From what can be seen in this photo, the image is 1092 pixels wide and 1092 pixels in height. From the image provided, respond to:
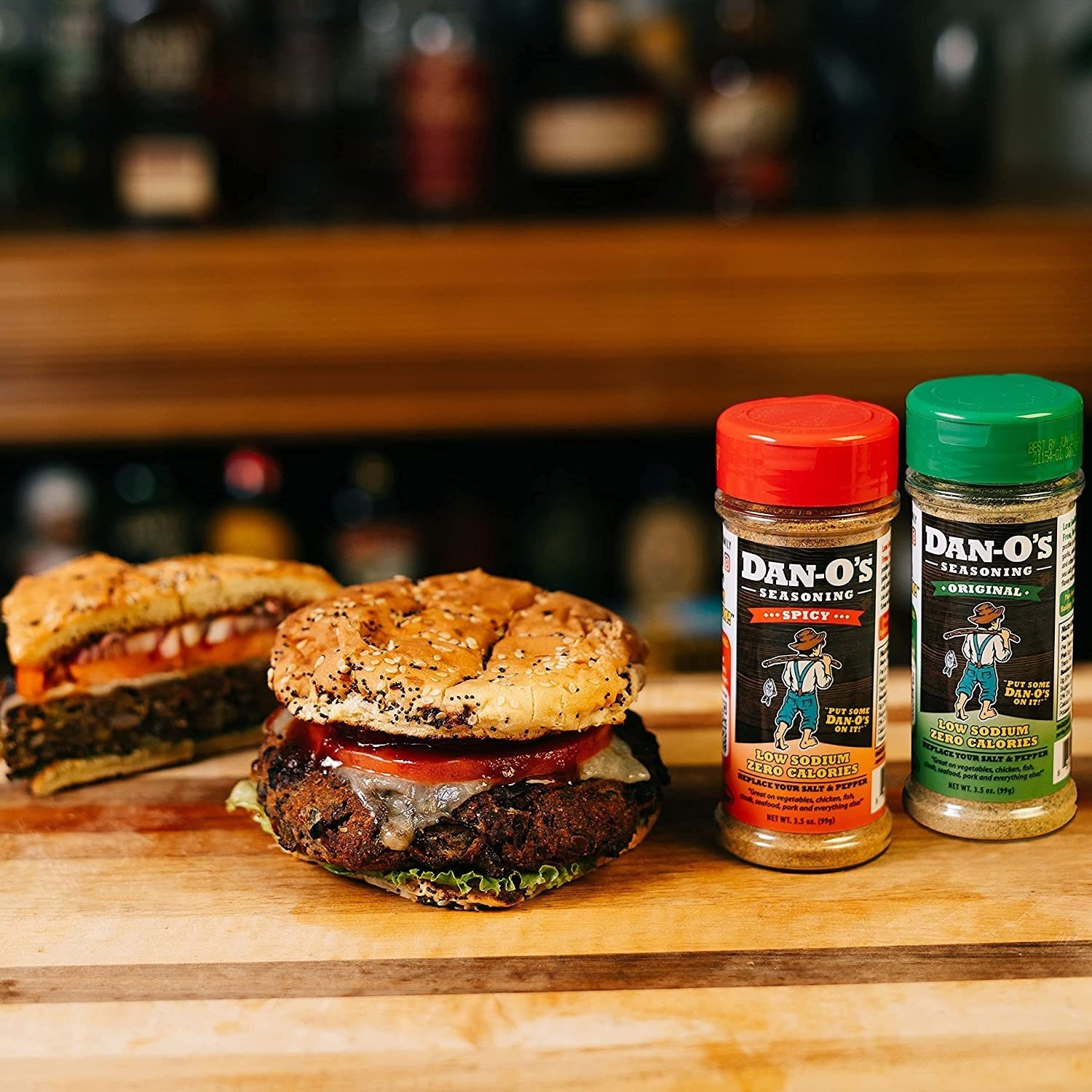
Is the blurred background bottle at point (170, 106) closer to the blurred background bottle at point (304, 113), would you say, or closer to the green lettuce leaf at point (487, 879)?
the blurred background bottle at point (304, 113)

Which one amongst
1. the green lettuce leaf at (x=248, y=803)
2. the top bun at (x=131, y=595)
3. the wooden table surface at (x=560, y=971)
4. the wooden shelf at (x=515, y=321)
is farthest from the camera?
the wooden shelf at (x=515, y=321)

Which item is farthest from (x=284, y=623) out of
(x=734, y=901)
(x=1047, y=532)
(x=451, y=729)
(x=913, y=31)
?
(x=913, y=31)

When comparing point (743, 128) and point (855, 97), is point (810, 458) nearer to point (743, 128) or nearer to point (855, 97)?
point (743, 128)

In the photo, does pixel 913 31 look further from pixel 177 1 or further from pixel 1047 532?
pixel 1047 532

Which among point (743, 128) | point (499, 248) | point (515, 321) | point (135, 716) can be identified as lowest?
point (135, 716)

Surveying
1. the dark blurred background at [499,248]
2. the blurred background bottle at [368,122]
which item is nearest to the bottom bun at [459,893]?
the dark blurred background at [499,248]

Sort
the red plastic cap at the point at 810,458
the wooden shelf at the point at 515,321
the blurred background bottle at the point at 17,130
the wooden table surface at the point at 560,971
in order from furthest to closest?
the blurred background bottle at the point at 17,130, the wooden shelf at the point at 515,321, the red plastic cap at the point at 810,458, the wooden table surface at the point at 560,971

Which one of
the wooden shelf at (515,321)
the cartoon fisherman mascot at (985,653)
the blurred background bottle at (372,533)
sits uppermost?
the wooden shelf at (515,321)

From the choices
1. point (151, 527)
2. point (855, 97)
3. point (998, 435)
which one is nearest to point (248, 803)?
point (998, 435)
